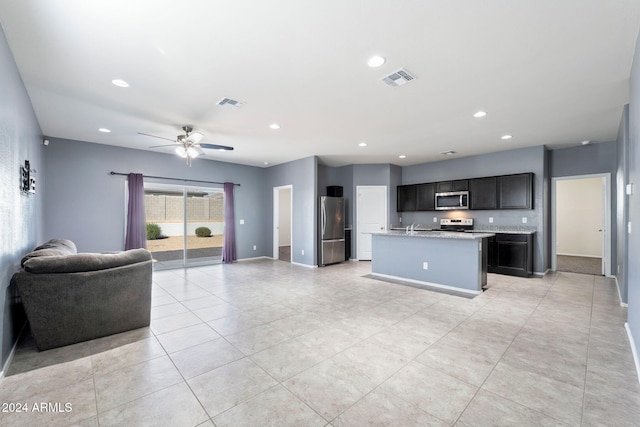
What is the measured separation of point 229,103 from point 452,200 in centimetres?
557

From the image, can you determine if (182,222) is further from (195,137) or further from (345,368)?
(345,368)

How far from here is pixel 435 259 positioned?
16.0 feet

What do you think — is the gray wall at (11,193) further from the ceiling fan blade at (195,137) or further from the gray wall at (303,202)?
the gray wall at (303,202)

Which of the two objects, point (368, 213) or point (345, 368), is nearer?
point (345, 368)

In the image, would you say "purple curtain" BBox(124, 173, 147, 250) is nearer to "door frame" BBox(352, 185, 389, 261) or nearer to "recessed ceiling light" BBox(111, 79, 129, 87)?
"recessed ceiling light" BBox(111, 79, 129, 87)

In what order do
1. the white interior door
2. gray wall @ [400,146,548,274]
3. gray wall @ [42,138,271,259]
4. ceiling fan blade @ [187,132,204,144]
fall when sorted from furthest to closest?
1. the white interior door
2. gray wall @ [400,146,548,274]
3. gray wall @ [42,138,271,259]
4. ceiling fan blade @ [187,132,204,144]

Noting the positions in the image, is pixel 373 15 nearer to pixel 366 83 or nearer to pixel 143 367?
pixel 366 83

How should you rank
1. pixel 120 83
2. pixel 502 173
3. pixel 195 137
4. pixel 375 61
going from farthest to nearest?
pixel 502 173, pixel 195 137, pixel 120 83, pixel 375 61

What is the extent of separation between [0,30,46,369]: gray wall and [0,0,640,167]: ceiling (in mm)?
242

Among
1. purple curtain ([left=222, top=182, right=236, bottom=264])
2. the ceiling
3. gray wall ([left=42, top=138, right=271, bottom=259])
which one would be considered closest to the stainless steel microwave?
the ceiling

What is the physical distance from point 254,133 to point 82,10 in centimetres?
297

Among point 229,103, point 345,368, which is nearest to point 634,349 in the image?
point 345,368

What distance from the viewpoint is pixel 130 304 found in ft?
10.1

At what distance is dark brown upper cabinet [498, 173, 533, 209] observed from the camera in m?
5.70
